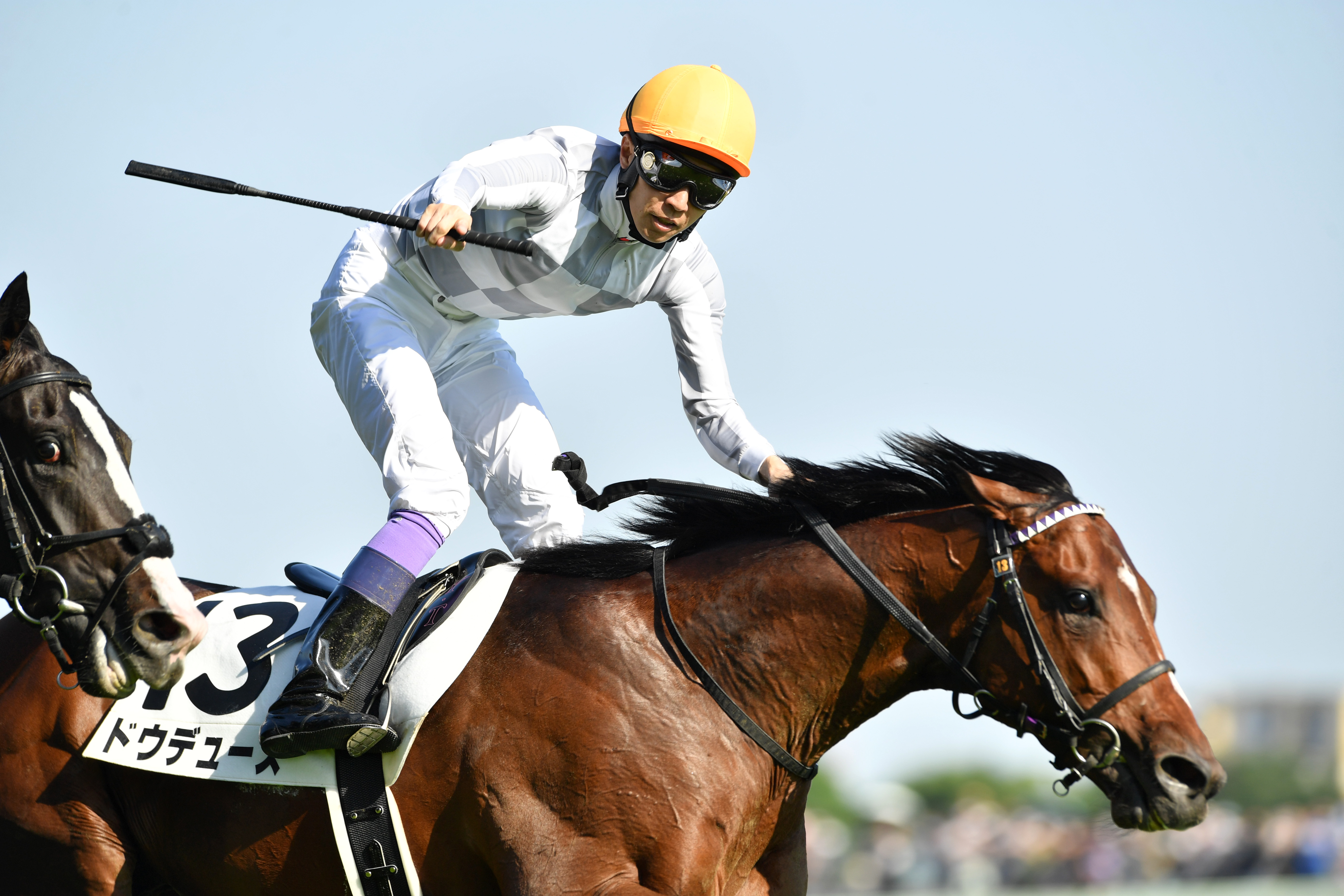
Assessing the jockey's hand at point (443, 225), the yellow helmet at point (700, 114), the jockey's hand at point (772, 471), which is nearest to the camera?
the jockey's hand at point (443, 225)

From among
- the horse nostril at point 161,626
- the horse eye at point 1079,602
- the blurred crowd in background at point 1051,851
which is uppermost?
the horse eye at point 1079,602

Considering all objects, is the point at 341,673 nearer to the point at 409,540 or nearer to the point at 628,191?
the point at 409,540

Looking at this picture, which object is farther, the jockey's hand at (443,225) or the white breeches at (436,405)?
the white breeches at (436,405)

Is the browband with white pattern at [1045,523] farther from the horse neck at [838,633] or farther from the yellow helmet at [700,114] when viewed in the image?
the yellow helmet at [700,114]

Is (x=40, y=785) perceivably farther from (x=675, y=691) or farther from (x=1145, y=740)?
(x=1145, y=740)

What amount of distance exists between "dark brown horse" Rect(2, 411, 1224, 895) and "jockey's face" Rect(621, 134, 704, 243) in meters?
1.01

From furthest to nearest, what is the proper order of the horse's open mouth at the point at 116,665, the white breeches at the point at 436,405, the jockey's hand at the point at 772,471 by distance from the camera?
1. the jockey's hand at the point at 772,471
2. the white breeches at the point at 436,405
3. the horse's open mouth at the point at 116,665

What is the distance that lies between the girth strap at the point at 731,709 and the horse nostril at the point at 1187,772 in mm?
987

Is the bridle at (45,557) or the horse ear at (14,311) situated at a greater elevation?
the horse ear at (14,311)

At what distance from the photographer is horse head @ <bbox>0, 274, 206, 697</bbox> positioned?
3516 mm

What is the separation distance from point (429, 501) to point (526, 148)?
1.26 m

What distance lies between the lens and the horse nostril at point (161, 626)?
139 inches

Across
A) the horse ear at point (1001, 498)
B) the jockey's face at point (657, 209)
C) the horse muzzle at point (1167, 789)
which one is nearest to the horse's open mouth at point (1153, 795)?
the horse muzzle at point (1167, 789)

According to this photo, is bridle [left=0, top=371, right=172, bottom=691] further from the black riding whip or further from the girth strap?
the girth strap
